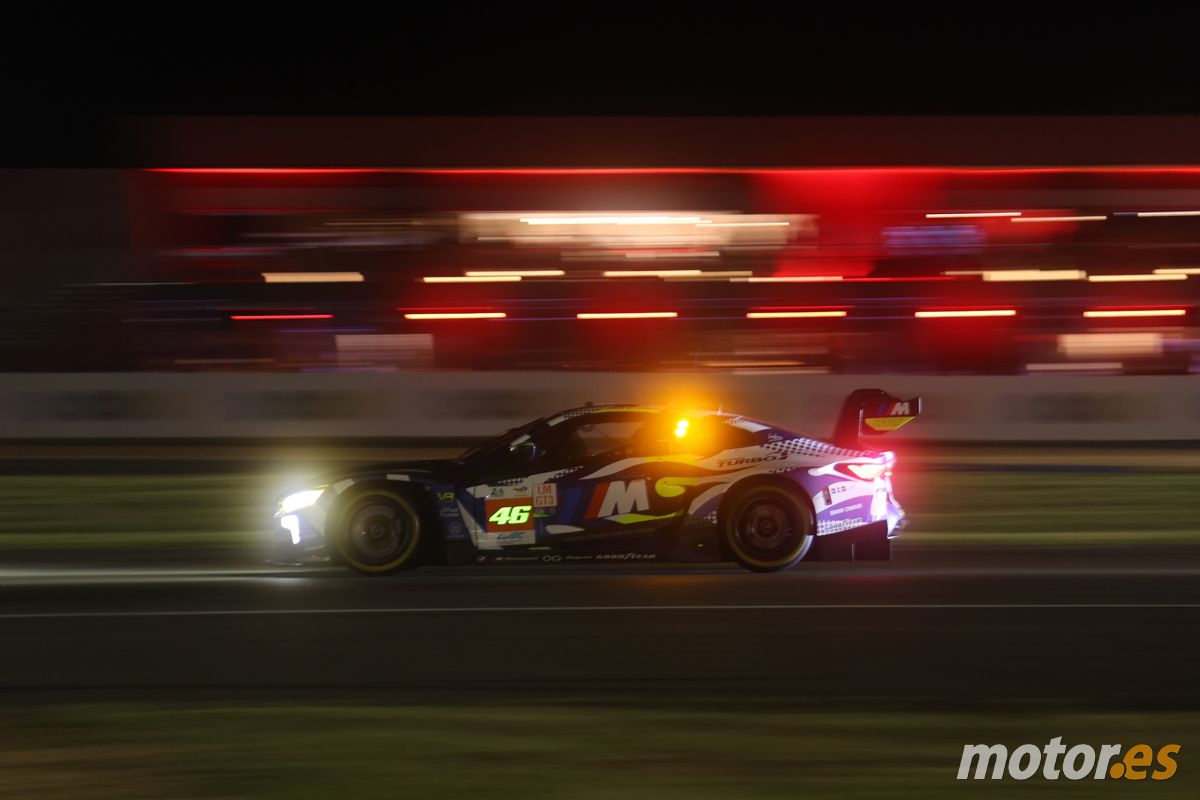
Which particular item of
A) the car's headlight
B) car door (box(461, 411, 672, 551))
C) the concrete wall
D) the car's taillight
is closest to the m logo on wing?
car door (box(461, 411, 672, 551))

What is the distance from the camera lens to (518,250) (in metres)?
25.8

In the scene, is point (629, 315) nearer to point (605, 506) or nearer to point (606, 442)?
point (606, 442)

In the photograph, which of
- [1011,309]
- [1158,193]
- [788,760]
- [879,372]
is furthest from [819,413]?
[788,760]

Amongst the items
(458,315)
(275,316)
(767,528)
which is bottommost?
(767,528)

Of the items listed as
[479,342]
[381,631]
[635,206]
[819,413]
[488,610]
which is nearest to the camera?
[381,631]

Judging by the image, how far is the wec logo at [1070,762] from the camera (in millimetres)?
5098

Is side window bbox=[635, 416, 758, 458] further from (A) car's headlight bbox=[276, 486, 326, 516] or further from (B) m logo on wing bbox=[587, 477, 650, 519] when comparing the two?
(A) car's headlight bbox=[276, 486, 326, 516]

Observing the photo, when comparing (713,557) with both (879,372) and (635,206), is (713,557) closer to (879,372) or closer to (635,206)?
(879,372)

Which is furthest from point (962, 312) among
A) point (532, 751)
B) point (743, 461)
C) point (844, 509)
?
point (532, 751)

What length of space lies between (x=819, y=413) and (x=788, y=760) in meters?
15.7

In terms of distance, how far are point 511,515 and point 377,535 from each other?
88 centimetres

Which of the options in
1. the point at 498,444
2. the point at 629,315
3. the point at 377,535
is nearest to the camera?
the point at 377,535

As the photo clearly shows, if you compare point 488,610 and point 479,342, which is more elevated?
point 479,342

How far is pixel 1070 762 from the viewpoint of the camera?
17.1 feet
